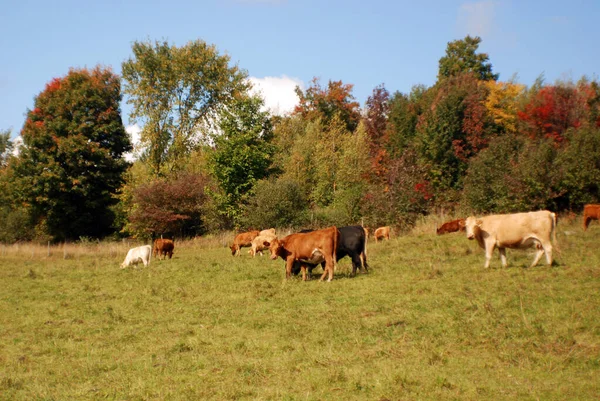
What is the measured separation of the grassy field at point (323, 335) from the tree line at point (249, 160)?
624 inches

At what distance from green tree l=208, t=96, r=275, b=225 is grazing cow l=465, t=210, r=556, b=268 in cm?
2581

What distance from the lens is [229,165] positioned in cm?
4125

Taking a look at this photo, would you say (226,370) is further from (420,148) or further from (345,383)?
(420,148)

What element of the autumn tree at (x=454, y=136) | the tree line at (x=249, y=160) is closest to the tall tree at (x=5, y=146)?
the tree line at (x=249, y=160)

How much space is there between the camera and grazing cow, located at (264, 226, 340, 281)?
16.9 metres

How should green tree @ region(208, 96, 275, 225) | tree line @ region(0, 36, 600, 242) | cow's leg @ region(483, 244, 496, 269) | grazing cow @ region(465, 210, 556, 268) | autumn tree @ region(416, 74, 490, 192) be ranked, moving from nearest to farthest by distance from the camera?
1. grazing cow @ region(465, 210, 556, 268)
2. cow's leg @ region(483, 244, 496, 269)
3. tree line @ region(0, 36, 600, 242)
4. green tree @ region(208, 96, 275, 225)
5. autumn tree @ region(416, 74, 490, 192)

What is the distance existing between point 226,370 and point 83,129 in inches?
1526

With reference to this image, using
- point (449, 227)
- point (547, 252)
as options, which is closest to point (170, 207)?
point (449, 227)

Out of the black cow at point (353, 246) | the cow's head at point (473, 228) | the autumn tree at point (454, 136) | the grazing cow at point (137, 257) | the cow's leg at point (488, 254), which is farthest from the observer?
the autumn tree at point (454, 136)

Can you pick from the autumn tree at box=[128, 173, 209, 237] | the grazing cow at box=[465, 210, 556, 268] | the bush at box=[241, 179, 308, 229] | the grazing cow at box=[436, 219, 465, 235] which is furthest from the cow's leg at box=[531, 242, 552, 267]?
the autumn tree at box=[128, 173, 209, 237]

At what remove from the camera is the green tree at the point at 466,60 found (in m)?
65.8

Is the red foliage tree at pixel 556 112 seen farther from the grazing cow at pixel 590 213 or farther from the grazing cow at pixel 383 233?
the grazing cow at pixel 383 233

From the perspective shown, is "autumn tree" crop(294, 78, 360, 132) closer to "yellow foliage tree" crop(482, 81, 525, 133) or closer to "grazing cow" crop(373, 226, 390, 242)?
"yellow foliage tree" crop(482, 81, 525, 133)

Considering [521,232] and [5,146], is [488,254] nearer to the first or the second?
[521,232]
